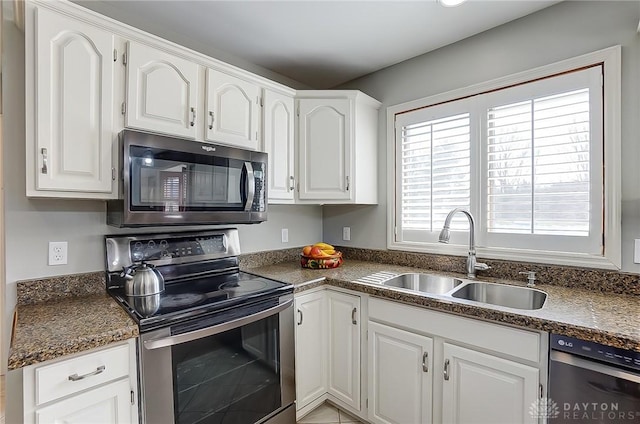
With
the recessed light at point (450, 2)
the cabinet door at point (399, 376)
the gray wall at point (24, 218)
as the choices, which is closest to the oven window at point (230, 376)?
the cabinet door at point (399, 376)

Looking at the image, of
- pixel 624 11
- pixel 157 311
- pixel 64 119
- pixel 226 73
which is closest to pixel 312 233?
pixel 226 73

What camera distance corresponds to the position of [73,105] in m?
1.35

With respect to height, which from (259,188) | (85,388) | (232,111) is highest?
(232,111)

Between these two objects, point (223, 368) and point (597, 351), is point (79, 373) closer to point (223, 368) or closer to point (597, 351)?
point (223, 368)

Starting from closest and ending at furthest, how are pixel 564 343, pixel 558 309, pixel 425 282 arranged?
pixel 564 343 < pixel 558 309 < pixel 425 282

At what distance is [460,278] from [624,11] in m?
1.60

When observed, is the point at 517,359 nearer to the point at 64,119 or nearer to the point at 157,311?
the point at 157,311

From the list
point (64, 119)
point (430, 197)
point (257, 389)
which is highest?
point (64, 119)

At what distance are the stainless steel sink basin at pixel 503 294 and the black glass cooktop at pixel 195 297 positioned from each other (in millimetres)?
1044

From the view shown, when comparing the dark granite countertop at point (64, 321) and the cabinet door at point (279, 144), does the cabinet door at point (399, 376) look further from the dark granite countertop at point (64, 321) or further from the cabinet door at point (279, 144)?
the dark granite countertop at point (64, 321)

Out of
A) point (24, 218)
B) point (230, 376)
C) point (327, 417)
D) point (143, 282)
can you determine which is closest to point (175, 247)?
point (143, 282)

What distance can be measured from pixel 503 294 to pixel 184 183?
1.87 metres

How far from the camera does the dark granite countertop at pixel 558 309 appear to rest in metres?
1.12

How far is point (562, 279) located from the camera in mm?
1729
